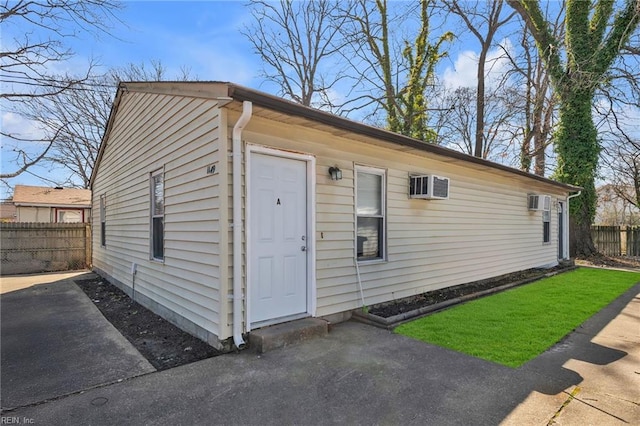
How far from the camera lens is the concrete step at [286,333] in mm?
3668

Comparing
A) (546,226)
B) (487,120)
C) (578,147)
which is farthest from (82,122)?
(578,147)

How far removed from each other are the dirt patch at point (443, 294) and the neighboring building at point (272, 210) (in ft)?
0.51

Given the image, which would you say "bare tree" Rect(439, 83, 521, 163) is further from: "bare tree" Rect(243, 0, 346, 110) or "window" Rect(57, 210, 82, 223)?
"window" Rect(57, 210, 82, 223)

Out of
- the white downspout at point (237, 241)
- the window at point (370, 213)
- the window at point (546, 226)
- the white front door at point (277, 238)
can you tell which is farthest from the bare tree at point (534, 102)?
the white downspout at point (237, 241)

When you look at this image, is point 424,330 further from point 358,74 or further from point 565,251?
point 358,74

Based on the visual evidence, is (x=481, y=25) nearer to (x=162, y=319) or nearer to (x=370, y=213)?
(x=370, y=213)

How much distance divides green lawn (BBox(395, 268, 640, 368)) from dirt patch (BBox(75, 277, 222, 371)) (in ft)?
8.19

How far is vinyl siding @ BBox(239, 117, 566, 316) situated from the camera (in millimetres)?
4609

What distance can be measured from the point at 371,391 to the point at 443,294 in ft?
12.6

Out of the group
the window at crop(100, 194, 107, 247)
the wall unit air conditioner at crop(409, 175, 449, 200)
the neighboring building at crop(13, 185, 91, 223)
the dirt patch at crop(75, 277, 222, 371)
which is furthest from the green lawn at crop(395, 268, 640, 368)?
the neighboring building at crop(13, 185, 91, 223)

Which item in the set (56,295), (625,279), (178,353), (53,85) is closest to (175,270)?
(178,353)

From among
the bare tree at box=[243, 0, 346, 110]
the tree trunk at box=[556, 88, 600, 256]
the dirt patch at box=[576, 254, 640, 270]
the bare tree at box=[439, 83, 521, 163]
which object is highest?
the bare tree at box=[243, 0, 346, 110]

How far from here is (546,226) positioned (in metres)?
10.4

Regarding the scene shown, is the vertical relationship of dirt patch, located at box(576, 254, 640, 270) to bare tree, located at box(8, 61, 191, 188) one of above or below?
below
